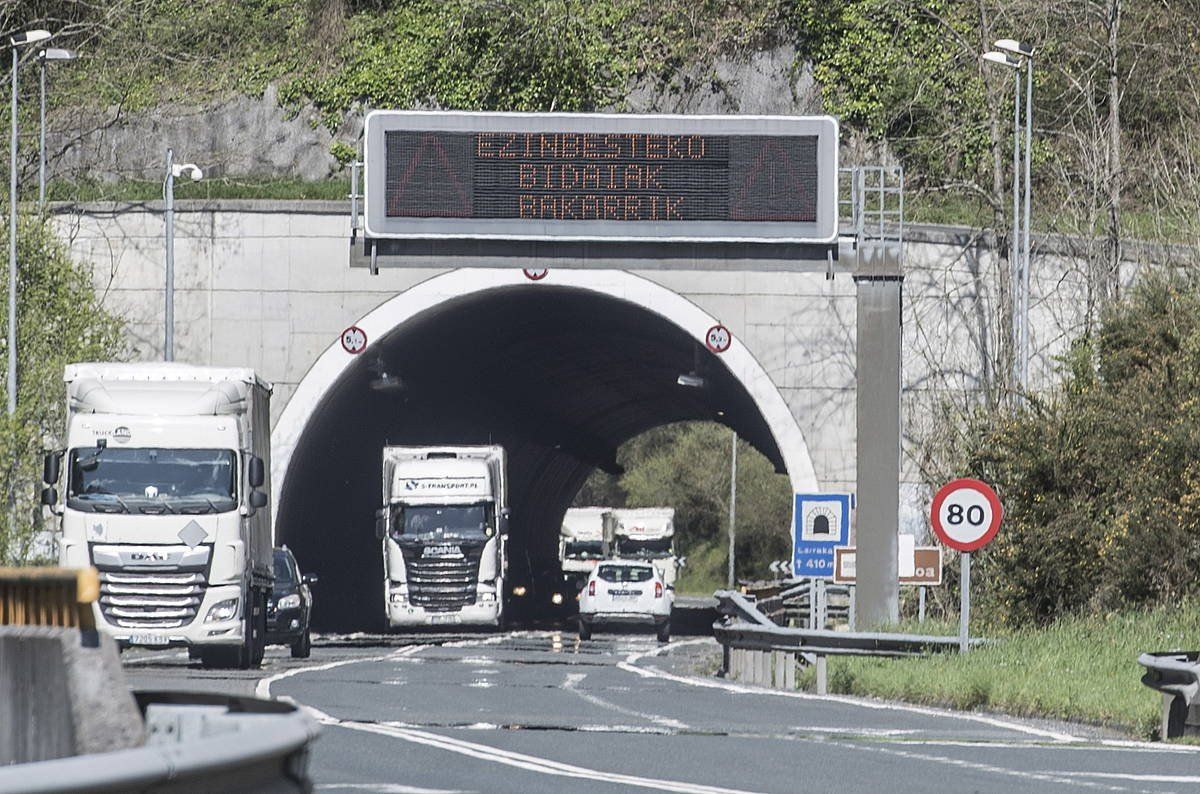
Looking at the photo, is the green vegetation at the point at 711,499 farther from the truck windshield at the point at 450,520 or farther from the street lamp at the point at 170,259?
the street lamp at the point at 170,259

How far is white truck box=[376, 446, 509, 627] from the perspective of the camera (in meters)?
43.4

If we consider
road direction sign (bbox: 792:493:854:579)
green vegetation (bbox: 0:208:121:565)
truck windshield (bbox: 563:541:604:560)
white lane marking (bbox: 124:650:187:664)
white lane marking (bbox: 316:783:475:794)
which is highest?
green vegetation (bbox: 0:208:121:565)

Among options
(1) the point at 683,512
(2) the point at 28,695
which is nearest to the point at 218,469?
(2) the point at 28,695

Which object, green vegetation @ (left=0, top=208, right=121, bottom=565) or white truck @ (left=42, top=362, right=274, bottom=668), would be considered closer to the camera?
white truck @ (left=42, top=362, right=274, bottom=668)

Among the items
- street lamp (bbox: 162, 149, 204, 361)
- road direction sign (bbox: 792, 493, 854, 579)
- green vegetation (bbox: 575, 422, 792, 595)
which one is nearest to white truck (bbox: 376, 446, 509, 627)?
street lamp (bbox: 162, 149, 204, 361)

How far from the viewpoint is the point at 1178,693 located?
15414 mm

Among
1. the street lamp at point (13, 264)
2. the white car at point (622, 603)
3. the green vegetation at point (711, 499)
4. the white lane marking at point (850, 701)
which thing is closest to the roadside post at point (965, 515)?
the white lane marking at point (850, 701)

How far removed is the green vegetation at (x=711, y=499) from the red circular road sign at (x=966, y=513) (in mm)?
77781

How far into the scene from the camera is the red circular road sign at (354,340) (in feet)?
134

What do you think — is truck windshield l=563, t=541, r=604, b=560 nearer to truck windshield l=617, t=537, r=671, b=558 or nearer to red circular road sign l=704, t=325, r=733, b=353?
truck windshield l=617, t=537, r=671, b=558

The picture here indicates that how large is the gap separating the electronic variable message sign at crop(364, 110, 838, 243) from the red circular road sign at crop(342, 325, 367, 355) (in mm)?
13174

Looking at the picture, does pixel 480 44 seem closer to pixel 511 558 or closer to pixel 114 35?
pixel 114 35

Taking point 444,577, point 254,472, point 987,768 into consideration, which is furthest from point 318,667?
point 444,577

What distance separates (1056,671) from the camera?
66.3 ft
